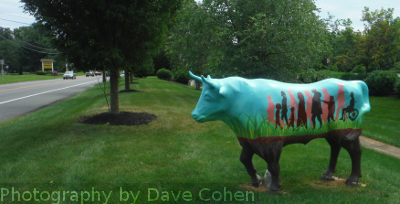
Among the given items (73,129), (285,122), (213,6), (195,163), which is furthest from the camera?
(213,6)

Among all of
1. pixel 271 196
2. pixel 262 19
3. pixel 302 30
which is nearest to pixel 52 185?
pixel 271 196

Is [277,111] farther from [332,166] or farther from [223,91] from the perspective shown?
[332,166]

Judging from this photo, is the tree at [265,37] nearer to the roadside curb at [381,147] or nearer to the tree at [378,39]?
the roadside curb at [381,147]

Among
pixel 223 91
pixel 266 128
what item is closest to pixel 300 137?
pixel 266 128

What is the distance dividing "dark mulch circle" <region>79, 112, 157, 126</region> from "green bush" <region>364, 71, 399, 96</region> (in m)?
13.4

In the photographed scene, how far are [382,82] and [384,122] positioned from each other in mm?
6915

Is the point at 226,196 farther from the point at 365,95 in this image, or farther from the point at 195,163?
the point at 365,95

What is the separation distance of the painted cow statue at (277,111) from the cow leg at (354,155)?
19mm

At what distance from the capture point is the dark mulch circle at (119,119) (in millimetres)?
8898

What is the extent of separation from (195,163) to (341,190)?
2.55 meters

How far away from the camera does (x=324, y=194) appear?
4.17m

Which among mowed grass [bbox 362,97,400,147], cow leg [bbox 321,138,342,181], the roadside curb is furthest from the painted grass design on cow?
mowed grass [bbox 362,97,400,147]

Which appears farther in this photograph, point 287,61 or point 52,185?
point 287,61

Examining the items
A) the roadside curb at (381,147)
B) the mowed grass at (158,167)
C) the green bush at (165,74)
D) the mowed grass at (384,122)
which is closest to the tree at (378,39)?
the mowed grass at (384,122)
